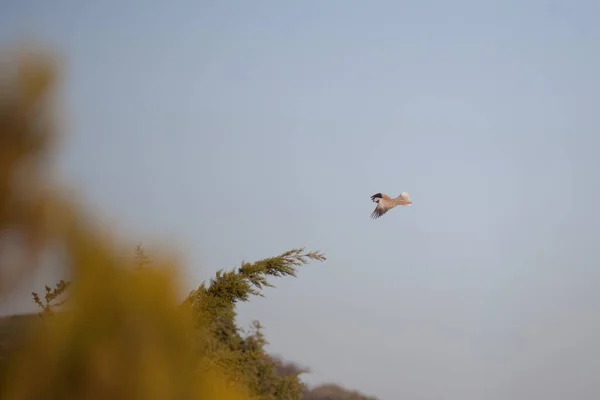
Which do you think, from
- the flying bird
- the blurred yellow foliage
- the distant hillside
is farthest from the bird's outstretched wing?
the distant hillside

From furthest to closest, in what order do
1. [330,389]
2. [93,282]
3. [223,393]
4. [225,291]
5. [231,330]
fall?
1. [330,389]
2. [231,330]
3. [225,291]
4. [223,393]
5. [93,282]

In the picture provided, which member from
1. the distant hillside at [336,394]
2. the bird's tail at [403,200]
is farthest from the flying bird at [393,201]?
the distant hillside at [336,394]

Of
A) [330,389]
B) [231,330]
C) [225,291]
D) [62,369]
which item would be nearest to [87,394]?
[62,369]

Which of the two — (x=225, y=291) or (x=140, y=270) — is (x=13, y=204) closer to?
(x=140, y=270)

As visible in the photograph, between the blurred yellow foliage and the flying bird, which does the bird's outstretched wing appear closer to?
the flying bird

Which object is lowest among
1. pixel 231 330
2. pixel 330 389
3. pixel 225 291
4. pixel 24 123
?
pixel 24 123

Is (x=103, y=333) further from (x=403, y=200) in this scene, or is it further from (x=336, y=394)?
(x=336, y=394)

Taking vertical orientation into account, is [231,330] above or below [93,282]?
above

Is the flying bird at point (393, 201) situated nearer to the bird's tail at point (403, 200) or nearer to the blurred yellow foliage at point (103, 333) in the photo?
the bird's tail at point (403, 200)

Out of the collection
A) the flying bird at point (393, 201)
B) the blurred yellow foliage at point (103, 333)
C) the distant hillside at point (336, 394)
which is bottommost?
the blurred yellow foliage at point (103, 333)

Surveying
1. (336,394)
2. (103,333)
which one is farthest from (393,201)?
(336,394)

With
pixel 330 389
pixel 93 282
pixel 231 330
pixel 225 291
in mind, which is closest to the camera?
pixel 93 282

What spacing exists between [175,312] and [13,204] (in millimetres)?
675

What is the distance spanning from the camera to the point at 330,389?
90875 millimetres
